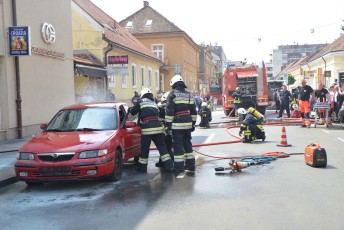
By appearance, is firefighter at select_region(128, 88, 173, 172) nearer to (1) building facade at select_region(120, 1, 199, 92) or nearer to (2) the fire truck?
(2) the fire truck

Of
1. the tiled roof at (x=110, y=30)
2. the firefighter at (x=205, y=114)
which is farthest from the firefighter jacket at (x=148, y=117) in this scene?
the tiled roof at (x=110, y=30)

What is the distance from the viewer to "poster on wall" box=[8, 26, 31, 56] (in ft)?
45.8

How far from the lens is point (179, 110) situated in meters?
8.56

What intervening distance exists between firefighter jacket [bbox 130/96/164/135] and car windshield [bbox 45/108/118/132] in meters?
0.52

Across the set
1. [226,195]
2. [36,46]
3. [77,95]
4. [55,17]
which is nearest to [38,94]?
[36,46]

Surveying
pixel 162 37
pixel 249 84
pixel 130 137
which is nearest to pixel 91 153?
pixel 130 137

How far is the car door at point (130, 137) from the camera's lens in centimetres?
861

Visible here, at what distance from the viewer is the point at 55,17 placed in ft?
59.0

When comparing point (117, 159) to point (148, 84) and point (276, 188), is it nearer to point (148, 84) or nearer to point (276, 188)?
point (276, 188)

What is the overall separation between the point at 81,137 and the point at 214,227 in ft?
A: 11.6

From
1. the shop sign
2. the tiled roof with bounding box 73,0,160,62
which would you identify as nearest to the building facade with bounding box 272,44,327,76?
the tiled roof with bounding box 73,0,160,62

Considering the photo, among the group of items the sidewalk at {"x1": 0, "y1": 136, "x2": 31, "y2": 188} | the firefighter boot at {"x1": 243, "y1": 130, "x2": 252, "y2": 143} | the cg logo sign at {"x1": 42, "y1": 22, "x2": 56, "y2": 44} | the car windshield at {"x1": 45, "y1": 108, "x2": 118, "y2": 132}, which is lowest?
the sidewalk at {"x1": 0, "y1": 136, "x2": 31, "y2": 188}

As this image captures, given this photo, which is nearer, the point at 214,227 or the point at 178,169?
the point at 214,227

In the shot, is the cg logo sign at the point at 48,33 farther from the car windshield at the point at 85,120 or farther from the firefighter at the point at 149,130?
the firefighter at the point at 149,130
